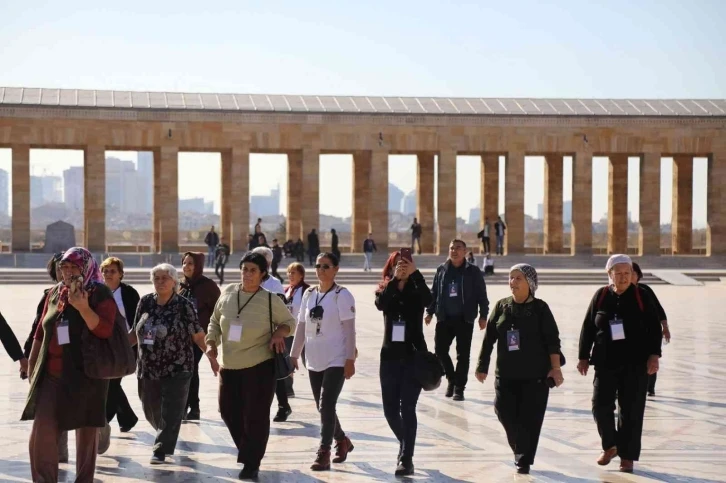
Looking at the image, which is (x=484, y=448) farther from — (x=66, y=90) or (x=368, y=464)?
(x=66, y=90)

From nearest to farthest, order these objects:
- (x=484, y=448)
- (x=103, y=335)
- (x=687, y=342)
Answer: (x=103, y=335), (x=484, y=448), (x=687, y=342)

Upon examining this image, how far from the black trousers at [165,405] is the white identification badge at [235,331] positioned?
81 cm

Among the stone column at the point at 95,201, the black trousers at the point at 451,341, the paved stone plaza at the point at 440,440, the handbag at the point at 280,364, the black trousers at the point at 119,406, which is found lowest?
the paved stone plaza at the point at 440,440

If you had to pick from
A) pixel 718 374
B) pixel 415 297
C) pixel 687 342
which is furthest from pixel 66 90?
pixel 415 297

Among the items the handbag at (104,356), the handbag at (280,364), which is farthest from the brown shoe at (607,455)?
the handbag at (104,356)

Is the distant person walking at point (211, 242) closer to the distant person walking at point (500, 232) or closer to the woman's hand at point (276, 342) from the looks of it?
the distant person walking at point (500, 232)

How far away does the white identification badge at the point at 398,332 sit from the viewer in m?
8.88

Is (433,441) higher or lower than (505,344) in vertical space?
lower

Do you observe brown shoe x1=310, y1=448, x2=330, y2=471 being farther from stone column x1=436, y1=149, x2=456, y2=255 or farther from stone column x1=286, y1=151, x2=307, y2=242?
stone column x1=286, y1=151, x2=307, y2=242

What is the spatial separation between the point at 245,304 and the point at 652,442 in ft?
11.6

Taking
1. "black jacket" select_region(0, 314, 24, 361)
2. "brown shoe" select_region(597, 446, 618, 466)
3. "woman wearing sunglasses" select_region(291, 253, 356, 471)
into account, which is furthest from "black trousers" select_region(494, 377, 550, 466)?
"black jacket" select_region(0, 314, 24, 361)

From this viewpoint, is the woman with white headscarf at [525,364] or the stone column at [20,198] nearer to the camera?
the woman with white headscarf at [525,364]

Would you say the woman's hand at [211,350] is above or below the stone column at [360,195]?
below

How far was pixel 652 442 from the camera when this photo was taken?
9641mm
